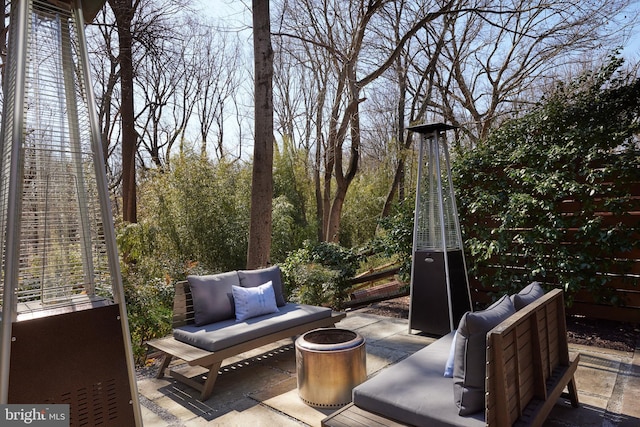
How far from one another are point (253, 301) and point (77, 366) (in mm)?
1837

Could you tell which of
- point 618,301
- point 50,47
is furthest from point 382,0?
point 50,47

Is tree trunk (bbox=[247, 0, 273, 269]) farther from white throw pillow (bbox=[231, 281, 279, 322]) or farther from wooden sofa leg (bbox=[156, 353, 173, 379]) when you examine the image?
wooden sofa leg (bbox=[156, 353, 173, 379])

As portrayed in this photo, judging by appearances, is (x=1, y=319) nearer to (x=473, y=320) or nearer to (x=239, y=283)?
(x=473, y=320)

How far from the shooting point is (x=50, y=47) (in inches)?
72.6

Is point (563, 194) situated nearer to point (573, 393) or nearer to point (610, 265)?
point (610, 265)

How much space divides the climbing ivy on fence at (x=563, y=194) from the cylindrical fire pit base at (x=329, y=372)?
2376 millimetres

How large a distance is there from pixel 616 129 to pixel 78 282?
4.58 meters

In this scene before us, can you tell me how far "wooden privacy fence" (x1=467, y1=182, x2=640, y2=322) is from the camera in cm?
379

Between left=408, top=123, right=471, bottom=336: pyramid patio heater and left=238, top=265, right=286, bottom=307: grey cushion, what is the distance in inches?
51.3

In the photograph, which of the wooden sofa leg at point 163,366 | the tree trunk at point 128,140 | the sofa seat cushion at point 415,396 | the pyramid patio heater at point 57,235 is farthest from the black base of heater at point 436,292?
the tree trunk at point 128,140

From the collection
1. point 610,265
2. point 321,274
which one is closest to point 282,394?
point 321,274

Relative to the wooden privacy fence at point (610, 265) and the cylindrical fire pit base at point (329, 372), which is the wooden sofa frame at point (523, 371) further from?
the wooden privacy fence at point (610, 265)

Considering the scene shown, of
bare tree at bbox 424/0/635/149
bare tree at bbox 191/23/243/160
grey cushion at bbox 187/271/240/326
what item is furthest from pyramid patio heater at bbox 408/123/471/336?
bare tree at bbox 191/23/243/160

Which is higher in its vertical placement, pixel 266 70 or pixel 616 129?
pixel 266 70
